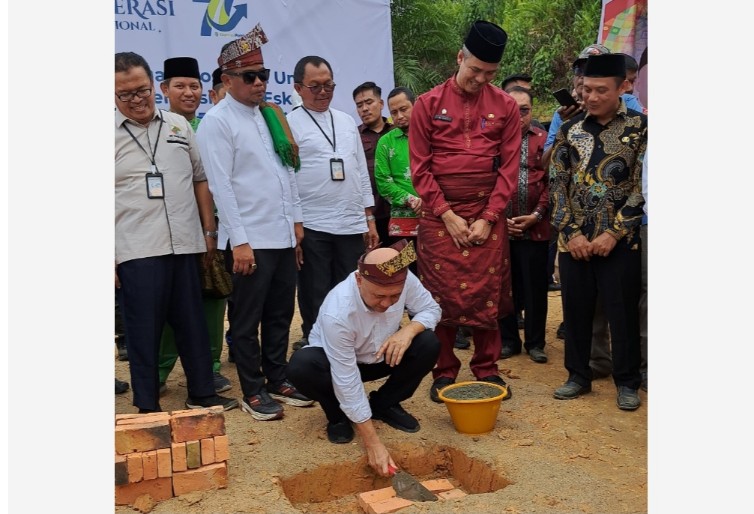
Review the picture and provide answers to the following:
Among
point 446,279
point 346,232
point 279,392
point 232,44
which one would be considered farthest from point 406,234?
point 232,44

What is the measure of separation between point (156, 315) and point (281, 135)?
1221 mm

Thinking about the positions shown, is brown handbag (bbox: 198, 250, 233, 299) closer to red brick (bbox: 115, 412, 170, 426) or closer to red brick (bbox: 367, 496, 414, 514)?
red brick (bbox: 115, 412, 170, 426)

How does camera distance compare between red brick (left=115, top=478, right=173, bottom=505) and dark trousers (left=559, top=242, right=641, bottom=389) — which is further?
dark trousers (left=559, top=242, right=641, bottom=389)

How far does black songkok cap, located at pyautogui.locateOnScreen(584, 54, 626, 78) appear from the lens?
3.95 m

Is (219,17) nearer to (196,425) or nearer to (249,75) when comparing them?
(249,75)

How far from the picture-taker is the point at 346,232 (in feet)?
16.0

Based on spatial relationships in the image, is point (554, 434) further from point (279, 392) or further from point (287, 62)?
point (287, 62)

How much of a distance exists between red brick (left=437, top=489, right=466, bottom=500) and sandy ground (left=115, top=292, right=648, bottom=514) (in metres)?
0.10

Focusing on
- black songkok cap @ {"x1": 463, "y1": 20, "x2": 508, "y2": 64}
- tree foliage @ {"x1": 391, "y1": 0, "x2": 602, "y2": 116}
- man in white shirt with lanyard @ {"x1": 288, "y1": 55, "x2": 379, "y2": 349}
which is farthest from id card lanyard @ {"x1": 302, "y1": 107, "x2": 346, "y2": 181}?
tree foliage @ {"x1": 391, "y1": 0, "x2": 602, "y2": 116}

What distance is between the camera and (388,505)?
314cm

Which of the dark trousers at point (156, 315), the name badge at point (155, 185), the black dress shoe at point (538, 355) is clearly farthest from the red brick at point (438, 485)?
the name badge at point (155, 185)

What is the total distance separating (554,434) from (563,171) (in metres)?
1.48

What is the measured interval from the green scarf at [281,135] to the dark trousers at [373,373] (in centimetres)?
116

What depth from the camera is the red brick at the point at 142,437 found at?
10.4ft
